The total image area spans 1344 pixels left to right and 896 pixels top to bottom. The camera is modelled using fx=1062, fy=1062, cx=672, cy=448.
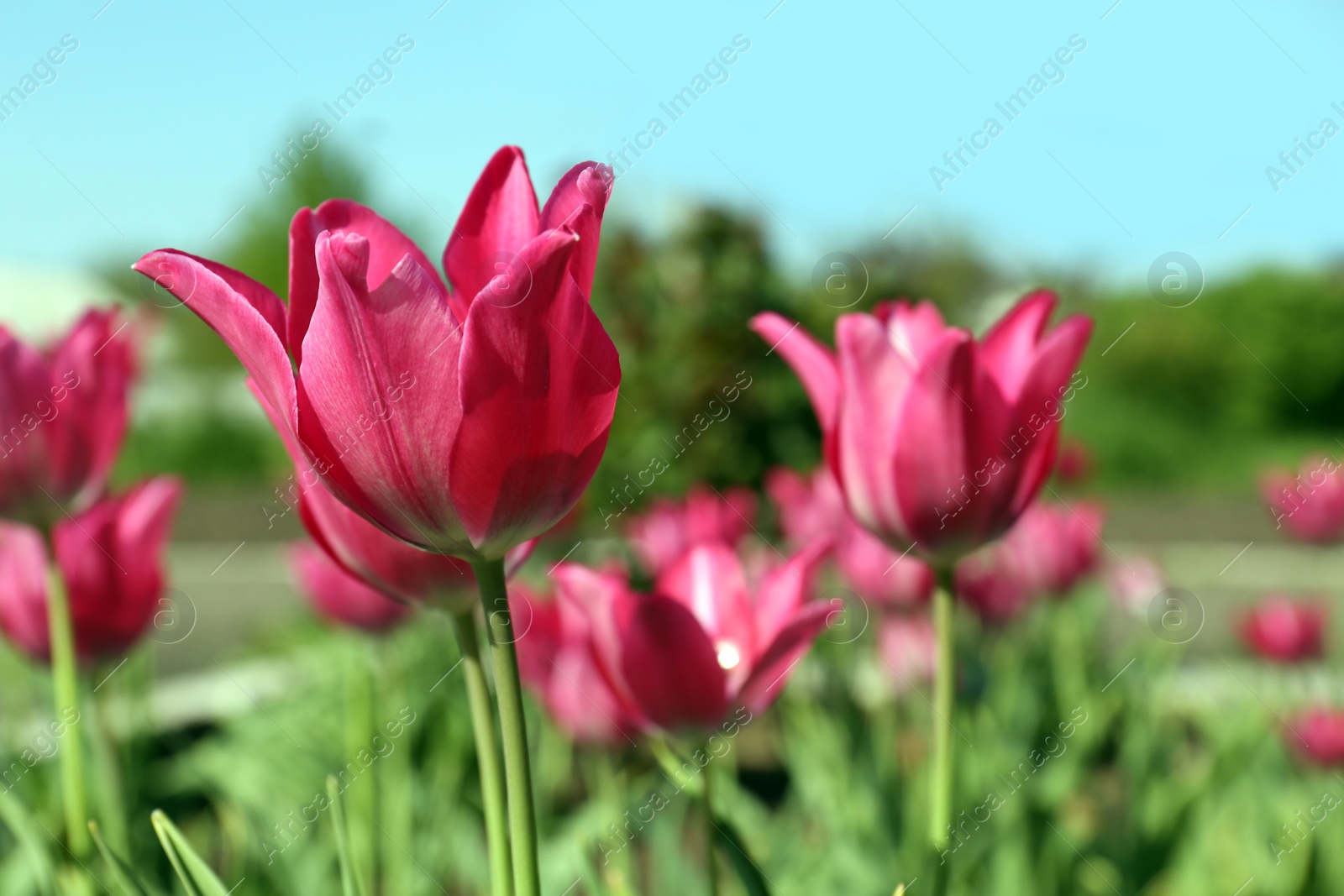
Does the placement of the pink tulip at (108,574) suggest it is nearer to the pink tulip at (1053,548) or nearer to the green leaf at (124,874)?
the green leaf at (124,874)

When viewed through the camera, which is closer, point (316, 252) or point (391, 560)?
point (316, 252)

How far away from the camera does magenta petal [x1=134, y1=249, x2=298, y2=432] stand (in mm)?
396

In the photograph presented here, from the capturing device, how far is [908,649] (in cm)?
185

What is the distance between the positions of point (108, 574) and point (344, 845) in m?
0.63

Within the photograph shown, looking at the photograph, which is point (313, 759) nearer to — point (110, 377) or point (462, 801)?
point (462, 801)

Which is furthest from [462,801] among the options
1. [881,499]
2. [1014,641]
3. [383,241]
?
[1014,641]

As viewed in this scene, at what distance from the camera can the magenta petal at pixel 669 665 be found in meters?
0.62

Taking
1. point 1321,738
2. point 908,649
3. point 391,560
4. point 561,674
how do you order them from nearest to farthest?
point 391,560 < point 561,674 < point 1321,738 < point 908,649

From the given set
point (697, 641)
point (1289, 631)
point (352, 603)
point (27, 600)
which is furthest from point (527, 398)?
point (1289, 631)

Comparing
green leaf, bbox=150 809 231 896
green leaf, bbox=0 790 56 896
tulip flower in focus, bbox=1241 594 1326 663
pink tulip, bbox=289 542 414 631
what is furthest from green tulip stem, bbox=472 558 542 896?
tulip flower in focus, bbox=1241 594 1326 663

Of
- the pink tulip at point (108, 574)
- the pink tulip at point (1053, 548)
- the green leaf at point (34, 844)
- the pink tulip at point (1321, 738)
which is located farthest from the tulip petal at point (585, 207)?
the pink tulip at point (1321, 738)

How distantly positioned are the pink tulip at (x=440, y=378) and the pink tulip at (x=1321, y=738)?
68.1 inches

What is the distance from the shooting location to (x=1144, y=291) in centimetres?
1268

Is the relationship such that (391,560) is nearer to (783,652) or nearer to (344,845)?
(344,845)
